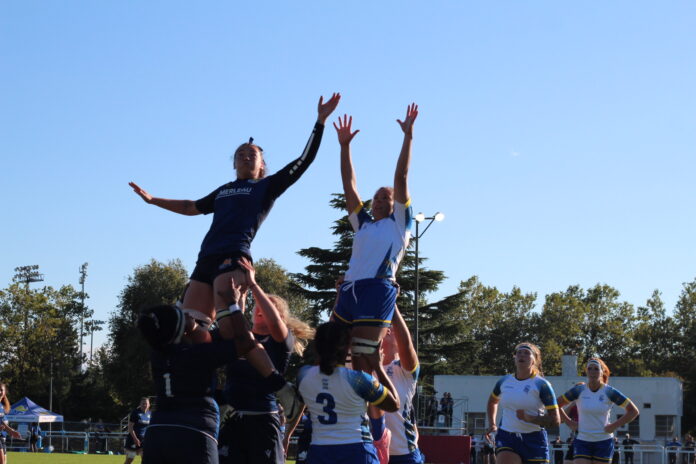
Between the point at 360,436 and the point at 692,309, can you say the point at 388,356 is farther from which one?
the point at 692,309

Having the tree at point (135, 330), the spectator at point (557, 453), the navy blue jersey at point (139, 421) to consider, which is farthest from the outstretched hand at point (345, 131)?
the tree at point (135, 330)

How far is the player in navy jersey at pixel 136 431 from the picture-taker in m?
22.9

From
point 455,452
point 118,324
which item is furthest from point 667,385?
point 118,324

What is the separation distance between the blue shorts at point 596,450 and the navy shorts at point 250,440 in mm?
8835

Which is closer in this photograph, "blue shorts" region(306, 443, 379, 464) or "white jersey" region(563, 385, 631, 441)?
"blue shorts" region(306, 443, 379, 464)

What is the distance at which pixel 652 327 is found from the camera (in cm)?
10244

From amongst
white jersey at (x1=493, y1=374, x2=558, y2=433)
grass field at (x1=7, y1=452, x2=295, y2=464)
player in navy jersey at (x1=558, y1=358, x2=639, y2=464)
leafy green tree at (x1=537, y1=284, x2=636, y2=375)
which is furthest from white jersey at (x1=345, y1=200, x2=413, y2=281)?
leafy green tree at (x1=537, y1=284, x2=636, y2=375)

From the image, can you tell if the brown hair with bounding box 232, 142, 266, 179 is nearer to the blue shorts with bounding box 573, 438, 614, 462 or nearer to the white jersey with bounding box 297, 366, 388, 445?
the white jersey with bounding box 297, 366, 388, 445

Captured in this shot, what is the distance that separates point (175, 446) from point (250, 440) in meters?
1.20

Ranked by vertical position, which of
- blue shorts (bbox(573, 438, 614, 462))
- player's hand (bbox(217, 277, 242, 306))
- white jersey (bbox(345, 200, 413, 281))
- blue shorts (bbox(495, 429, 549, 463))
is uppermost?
white jersey (bbox(345, 200, 413, 281))

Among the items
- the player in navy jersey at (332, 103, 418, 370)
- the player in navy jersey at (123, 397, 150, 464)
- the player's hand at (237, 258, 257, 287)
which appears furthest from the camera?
the player in navy jersey at (123, 397, 150, 464)

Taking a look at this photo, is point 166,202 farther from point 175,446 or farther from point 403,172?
point 175,446

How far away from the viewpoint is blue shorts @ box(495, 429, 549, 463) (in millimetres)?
12070

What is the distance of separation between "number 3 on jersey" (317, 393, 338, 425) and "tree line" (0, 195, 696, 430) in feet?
156
